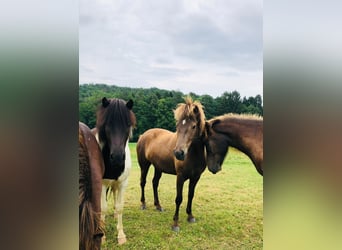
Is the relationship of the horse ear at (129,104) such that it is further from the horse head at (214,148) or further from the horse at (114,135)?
the horse head at (214,148)

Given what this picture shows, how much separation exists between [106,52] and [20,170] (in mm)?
929

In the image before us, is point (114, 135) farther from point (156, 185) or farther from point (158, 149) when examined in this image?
point (156, 185)

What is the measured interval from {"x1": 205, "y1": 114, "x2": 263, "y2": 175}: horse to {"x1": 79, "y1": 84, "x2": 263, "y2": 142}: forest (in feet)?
0.22

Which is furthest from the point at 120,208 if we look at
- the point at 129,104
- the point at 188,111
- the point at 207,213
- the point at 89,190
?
the point at 188,111

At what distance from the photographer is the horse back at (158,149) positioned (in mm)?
1981

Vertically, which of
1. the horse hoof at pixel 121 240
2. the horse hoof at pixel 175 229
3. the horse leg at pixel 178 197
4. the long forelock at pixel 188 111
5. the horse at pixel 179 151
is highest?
the long forelock at pixel 188 111

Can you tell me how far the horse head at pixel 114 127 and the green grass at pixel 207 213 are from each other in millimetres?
181

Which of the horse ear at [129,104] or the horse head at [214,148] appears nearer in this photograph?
the horse ear at [129,104]

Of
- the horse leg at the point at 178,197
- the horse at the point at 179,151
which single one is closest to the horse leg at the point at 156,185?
the horse at the point at 179,151

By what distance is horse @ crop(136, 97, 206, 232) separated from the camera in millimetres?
1937

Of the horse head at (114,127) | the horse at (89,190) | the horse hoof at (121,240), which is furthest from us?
the horse hoof at (121,240)

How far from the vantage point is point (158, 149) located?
6.59 feet

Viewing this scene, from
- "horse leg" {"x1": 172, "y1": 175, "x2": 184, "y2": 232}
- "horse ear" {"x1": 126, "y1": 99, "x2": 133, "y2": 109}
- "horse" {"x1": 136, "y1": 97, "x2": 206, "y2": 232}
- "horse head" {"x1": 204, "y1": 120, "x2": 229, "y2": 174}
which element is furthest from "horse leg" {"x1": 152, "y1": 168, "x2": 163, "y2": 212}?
"horse ear" {"x1": 126, "y1": 99, "x2": 133, "y2": 109}

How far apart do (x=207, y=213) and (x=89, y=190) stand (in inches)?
35.1
